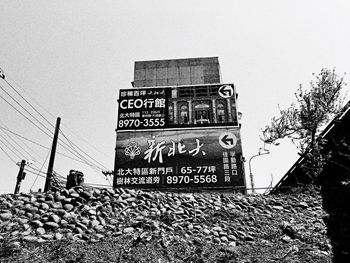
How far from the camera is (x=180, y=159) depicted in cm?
2008

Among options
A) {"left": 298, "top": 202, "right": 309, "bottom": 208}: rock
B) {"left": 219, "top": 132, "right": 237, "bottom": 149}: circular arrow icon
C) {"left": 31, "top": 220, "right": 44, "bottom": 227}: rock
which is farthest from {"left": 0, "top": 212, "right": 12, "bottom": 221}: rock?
{"left": 298, "top": 202, "right": 309, "bottom": 208}: rock

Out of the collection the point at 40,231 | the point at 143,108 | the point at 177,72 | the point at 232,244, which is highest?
the point at 177,72

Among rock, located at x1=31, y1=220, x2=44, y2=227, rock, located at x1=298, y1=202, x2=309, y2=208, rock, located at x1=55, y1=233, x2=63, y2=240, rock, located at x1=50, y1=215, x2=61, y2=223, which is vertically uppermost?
rock, located at x1=298, y1=202, x2=309, y2=208

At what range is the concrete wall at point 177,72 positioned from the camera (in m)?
24.9

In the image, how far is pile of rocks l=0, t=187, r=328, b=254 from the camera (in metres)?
11.9

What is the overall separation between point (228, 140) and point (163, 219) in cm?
888

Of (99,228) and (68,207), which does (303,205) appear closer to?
(99,228)

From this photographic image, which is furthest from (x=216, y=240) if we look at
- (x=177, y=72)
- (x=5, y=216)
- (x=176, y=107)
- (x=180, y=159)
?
(x=177, y=72)

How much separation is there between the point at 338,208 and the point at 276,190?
17.1 feet

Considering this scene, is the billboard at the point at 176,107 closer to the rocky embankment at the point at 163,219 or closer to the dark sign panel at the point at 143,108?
the dark sign panel at the point at 143,108

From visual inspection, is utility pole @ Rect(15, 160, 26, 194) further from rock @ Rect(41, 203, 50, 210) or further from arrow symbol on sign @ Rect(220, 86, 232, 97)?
arrow symbol on sign @ Rect(220, 86, 232, 97)

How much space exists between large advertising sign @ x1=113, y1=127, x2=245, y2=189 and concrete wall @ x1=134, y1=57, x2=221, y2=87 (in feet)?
18.3

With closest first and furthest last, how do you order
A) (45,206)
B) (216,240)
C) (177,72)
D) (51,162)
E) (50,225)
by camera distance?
1. (216,240)
2. (50,225)
3. (45,206)
4. (51,162)
5. (177,72)

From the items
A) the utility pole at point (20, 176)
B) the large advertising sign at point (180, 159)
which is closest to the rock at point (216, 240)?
the large advertising sign at point (180, 159)
